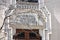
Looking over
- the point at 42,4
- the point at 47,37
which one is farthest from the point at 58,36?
the point at 42,4

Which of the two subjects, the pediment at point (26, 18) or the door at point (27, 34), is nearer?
the pediment at point (26, 18)

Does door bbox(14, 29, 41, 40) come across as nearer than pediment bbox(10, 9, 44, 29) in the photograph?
No

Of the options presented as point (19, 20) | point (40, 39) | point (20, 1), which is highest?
point (20, 1)

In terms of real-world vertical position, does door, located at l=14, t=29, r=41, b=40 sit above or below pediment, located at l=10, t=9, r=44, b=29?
below

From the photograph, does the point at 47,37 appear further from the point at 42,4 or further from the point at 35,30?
the point at 42,4

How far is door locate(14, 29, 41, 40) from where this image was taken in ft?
40.6

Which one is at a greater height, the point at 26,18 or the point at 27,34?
the point at 26,18

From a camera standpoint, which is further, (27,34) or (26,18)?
(27,34)

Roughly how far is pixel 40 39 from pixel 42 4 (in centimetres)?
157

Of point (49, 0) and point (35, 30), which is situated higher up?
point (49, 0)

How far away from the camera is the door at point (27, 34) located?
487 inches

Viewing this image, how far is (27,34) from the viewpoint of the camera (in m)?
12.4

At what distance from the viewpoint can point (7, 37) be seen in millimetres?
12000

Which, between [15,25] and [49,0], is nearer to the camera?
[15,25]
